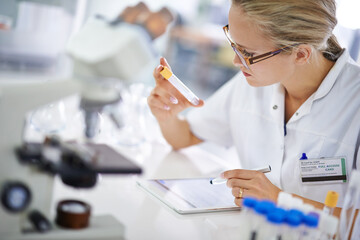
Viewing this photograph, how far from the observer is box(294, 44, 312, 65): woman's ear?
1.75 m

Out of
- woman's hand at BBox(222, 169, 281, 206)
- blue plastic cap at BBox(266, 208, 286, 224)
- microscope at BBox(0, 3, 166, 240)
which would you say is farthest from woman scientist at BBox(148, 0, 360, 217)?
microscope at BBox(0, 3, 166, 240)

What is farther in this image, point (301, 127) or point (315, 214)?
point (301, 127)

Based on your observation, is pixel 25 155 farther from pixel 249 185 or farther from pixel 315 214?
pixel 249 185

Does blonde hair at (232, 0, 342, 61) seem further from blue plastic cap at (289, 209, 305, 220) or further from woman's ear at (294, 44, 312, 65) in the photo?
blue plastic cap at (289, 209, 305, 220)

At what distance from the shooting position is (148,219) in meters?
1.47

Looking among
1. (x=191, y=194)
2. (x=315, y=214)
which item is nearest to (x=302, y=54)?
(x=191, y=194)

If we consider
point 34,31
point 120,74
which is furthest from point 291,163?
point 34,31

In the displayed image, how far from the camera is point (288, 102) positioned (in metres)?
2.07

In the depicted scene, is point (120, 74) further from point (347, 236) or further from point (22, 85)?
point (347, 236)

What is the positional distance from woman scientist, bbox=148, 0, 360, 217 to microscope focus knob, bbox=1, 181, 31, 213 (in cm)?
80

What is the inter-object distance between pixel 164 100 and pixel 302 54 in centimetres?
65

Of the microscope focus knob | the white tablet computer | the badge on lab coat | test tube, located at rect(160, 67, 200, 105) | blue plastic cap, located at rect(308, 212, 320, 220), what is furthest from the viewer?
test tube, located at rect(160, 67, 200, 105)

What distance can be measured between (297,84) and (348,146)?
0.34 meters

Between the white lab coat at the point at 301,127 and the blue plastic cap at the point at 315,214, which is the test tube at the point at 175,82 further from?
the blue plastic cap at the point at 315,214
